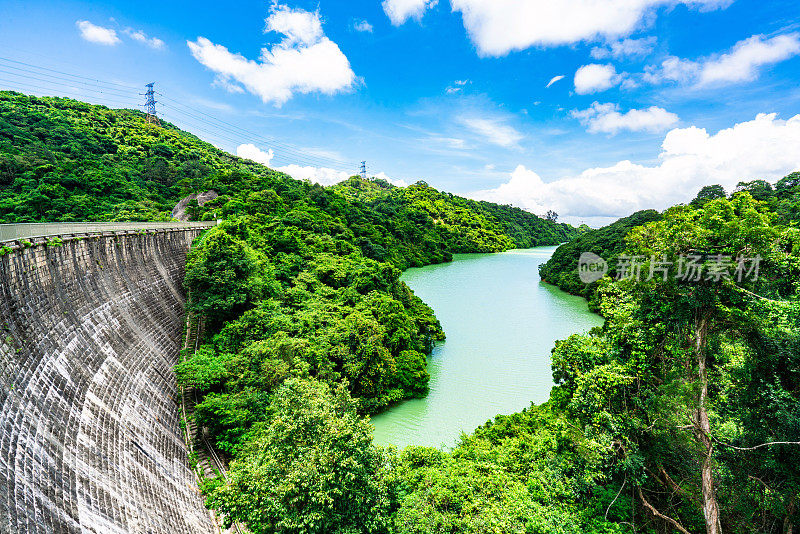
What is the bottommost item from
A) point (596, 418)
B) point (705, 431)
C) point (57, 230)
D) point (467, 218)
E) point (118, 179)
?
point (596, 418)

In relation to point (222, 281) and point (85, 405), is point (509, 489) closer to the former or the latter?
point (85, 405)

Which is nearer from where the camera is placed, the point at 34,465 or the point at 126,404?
the point at 34,465

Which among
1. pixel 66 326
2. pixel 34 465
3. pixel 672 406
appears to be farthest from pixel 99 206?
pixel 672 406

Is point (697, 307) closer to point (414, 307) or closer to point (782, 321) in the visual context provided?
point (782, 321)

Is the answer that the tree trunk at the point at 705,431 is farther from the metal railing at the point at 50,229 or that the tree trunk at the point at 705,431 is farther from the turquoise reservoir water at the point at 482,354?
the metal railing at the point at 50,229

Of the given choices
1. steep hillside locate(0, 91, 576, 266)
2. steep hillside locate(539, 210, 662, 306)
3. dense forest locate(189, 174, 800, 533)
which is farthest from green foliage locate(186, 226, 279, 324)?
steep hillside locate(539, 210, 662, 306)

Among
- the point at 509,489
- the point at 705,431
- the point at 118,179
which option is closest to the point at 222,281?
the point at 509,489
